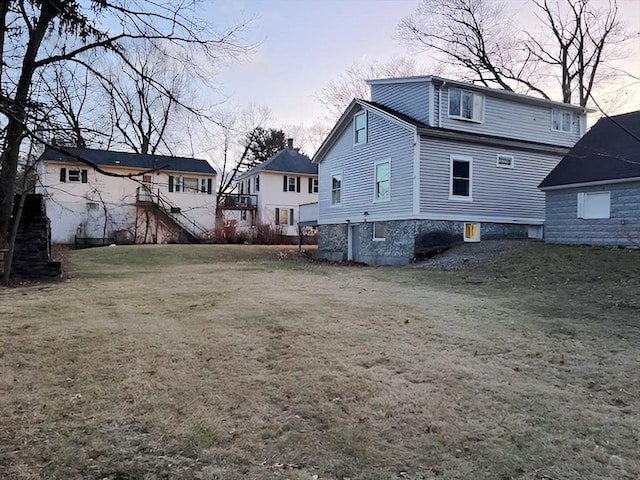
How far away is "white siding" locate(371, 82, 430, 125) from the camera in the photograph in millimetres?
17688

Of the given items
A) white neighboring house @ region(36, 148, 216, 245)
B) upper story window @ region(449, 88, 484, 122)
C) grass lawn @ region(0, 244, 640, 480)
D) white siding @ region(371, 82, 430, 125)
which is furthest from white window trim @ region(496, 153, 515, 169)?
white neighboring house @ region(36, 148, 216, 245)

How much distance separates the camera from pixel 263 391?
3945 millimetres

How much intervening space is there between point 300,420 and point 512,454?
1.41 meters

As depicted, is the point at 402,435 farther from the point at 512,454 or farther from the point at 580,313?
the point at 580,313

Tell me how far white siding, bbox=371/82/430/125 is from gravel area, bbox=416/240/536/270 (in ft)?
15.8

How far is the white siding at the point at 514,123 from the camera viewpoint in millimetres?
17984

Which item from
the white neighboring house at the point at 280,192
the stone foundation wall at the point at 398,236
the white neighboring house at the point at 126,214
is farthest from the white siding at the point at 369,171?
the white neighboring house at the point at 280,192

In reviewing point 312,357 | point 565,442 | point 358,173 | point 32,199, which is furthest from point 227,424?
point 358,173

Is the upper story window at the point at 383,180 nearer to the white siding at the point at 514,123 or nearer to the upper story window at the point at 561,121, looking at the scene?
the white siding at the point at 514,123

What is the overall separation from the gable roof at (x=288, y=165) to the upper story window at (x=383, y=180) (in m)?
17.5

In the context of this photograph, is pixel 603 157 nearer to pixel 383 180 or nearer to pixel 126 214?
pixel 383 180

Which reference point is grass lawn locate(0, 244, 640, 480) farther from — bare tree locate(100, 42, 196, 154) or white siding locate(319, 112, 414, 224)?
white siding locate(319, 112, 414, 224)

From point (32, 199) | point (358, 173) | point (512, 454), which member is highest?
point (358, 173)

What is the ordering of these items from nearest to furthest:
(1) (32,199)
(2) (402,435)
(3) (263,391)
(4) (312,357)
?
(2) (402,435), (3) (263,391), (4) (312,357), (1) (32,199)
